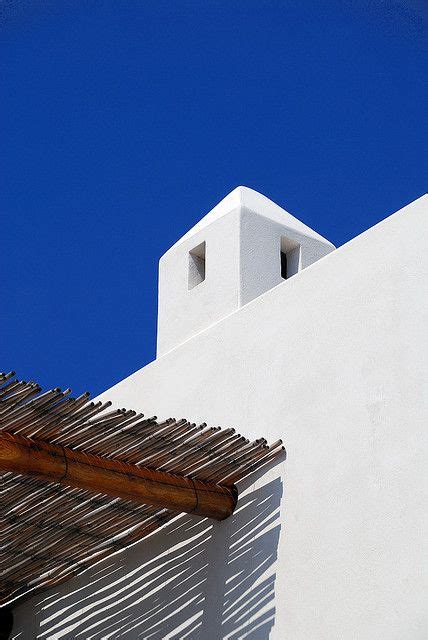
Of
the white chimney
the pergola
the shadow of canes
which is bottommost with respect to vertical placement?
the shadow of canes

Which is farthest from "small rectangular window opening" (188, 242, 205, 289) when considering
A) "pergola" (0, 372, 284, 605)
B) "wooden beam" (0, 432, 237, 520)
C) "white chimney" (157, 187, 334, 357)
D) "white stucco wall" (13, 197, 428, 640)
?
"wooden beam" (0, 432, 237, 520)

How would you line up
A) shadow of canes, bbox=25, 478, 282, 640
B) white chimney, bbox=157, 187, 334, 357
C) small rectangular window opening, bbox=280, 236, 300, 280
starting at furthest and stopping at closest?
small rectangular window opening, bbox=280, 236, 300, 280, white chimney, bbox=157, 187, 334, 357, shadow of canes, bbox=25, 478, 282, 640

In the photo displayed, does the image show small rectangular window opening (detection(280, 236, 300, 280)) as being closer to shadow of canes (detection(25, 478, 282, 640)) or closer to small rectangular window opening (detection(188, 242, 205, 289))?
small rectangular window opening (detection(188, 242, 205, 289))

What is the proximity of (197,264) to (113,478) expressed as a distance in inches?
122

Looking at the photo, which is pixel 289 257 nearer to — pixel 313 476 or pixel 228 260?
pixel 228 260

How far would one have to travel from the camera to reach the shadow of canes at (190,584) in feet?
18.9

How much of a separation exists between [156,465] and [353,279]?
151 centimetres

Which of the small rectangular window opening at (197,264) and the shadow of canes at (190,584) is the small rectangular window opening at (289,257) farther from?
the shadow of canes at (190,584)

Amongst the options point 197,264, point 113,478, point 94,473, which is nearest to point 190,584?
point 113,478

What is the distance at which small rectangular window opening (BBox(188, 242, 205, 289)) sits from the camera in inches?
322

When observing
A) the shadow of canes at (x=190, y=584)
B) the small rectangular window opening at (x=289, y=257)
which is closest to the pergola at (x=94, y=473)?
the shadow of canes at (x=190, y=584)

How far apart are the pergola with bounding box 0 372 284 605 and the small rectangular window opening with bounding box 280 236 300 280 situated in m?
2.42

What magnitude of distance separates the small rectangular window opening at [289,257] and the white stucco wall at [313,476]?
152 centimetres

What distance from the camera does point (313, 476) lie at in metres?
5.69
